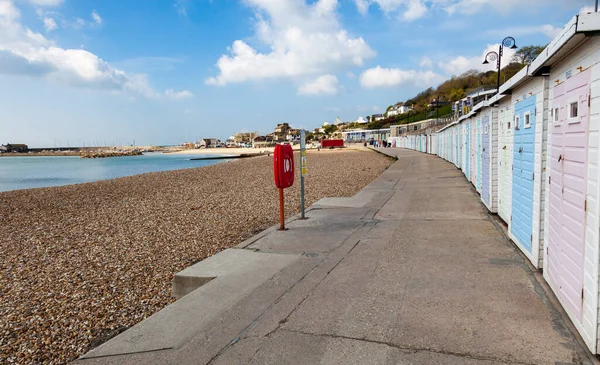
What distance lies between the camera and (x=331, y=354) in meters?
3.35

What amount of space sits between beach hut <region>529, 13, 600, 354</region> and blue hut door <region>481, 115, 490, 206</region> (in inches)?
193

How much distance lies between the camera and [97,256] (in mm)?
7516

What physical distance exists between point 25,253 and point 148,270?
321 centimetres

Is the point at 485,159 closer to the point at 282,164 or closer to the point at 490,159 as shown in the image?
the point at 490,159

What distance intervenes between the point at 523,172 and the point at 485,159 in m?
4.42

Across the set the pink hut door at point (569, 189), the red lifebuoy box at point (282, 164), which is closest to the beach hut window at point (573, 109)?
the pink hut door at point (569, 189)

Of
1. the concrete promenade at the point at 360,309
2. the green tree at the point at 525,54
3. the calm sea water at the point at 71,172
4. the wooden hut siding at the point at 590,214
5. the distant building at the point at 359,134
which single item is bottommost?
the calm sea water at the point at 71,172

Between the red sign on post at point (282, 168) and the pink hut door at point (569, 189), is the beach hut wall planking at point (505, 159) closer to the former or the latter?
the pink hut door at point (569, 189)

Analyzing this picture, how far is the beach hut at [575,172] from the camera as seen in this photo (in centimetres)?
319

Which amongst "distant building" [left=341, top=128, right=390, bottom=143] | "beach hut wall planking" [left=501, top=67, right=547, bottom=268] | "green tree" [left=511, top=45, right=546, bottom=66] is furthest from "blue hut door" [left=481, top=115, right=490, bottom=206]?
"distant building" [left=341, top=128, right=390, bottom=143]

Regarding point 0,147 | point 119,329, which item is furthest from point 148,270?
point 0,147

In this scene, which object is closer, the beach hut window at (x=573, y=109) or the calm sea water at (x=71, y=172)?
the beach hut window at (x=573, y=109)

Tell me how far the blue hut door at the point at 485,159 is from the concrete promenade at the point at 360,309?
2583 millimetres

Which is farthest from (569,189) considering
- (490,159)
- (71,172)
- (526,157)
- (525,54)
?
(71,172)
